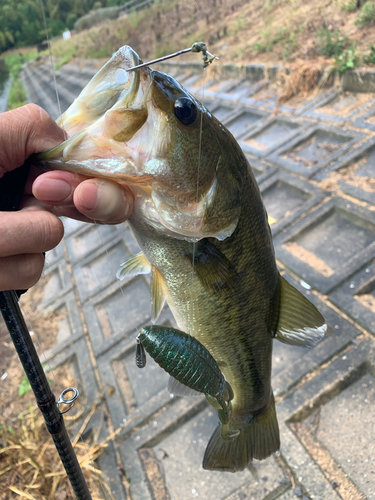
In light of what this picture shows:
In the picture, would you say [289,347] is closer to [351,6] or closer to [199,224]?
[199,224]

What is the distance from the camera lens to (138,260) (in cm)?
149

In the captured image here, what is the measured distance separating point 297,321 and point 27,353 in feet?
3.43

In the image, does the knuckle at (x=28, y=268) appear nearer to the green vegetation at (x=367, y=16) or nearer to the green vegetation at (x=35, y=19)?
the green vegetation at (x=367, y=16)

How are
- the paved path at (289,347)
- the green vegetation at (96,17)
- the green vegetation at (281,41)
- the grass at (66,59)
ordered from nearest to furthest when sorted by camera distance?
1. the paved path at (289,347)
2. the green vegetation at (281,41)
3. the green vegetation at (96,17)
4. the grass at (66,59)

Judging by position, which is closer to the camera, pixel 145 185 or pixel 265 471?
pixel 145 185

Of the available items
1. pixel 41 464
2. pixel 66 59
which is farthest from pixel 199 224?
pixel 66 59

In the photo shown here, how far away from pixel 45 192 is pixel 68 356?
2.99 metres

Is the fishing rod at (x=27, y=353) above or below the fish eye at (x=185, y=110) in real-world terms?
below

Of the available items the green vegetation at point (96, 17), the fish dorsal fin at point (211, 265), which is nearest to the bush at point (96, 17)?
the green vegetation at point (96, 17)

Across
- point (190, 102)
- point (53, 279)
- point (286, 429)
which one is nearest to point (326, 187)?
point (286, 429)

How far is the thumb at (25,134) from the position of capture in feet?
3.36

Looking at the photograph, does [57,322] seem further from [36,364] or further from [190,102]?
[190,102]

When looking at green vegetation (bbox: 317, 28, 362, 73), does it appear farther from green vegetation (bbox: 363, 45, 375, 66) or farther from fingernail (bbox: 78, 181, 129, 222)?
fingernail (bbox: 78, 181, 129, 222)

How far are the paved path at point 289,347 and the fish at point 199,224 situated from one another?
2.04 feet
